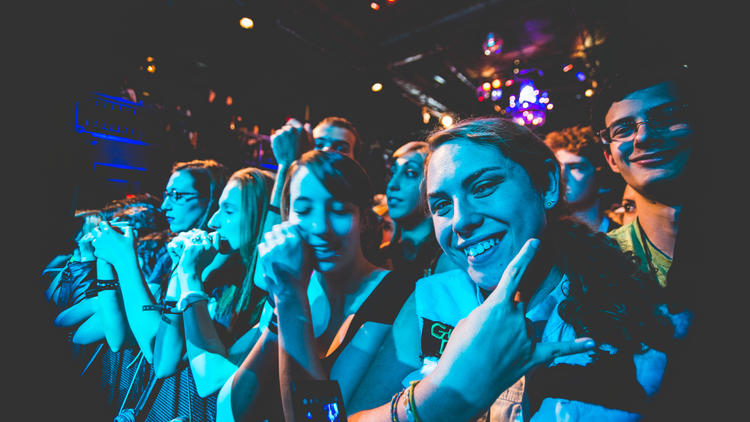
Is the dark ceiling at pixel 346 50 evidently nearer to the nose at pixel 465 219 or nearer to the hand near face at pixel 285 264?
the hand near face at pixel 285 264

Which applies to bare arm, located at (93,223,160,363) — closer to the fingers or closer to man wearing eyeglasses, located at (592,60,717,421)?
the fingers

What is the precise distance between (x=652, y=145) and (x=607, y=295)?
439 mm

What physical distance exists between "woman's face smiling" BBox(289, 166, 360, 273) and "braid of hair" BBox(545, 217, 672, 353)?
881 mm

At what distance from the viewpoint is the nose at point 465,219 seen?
1.00 meters

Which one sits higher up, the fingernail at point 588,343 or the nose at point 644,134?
the nose at point 644,134

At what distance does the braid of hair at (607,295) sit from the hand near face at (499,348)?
0.71ft

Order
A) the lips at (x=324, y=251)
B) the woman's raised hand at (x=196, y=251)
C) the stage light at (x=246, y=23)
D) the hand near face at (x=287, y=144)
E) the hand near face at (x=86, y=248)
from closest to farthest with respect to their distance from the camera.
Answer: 1. the lips at (x=324, y=251)
2. the woman's raised hand at (x=196, y=251)
3. the hand near face at (x=287, y=144)
4. the hand near face at (x=86, y=248)
5. the stage light at (x=246, y=23)

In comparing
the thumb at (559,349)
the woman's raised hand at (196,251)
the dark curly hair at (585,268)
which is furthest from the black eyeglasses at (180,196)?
the thumb at (559,349)

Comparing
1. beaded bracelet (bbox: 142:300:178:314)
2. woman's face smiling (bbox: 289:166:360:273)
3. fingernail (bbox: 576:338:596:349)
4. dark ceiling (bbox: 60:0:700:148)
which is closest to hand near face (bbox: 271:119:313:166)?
woman's face smiling (bbox: 289:166:360:273)

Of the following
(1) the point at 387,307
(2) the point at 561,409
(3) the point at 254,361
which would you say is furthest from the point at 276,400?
(2) the point at 561,409

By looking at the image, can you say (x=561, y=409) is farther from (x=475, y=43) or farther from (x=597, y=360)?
(x=475, y=43)

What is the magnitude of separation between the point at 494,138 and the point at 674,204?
53 cm

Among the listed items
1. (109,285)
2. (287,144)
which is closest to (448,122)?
(287,144)

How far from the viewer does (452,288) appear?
3.81 ft
